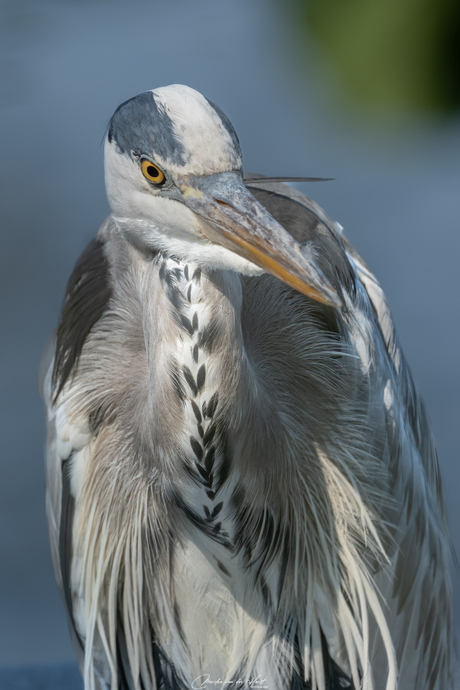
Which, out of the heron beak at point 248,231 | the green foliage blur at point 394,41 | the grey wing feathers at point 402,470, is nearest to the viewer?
the heron beak at point 248,231

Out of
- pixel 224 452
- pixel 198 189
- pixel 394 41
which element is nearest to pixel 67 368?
pixel 224 452

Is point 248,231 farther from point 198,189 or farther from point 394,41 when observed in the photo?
point 394,41

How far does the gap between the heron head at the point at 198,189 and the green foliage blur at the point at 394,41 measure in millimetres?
703

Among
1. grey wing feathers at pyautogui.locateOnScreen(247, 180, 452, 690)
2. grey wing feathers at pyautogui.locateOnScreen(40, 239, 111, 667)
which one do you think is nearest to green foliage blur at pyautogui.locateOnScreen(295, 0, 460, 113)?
grey wing feathers at pyautogui.locateOnScreen(247, 180, 452, 690)

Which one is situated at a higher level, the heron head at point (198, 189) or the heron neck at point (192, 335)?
the heron head at point (198, 189)

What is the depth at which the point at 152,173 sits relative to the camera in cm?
61

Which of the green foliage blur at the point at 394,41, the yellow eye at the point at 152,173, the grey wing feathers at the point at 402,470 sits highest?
the green foliage blur at the point at 394,41

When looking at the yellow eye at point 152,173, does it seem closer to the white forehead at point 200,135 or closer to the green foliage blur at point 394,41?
the white forehead at point 200,135

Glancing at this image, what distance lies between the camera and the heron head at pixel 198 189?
57 cm

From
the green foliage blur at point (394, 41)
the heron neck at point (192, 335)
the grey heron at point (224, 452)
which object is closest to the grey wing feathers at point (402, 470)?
the grey heron at point (224, 452)

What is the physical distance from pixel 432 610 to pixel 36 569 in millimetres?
→ 1353

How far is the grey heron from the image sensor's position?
0.63 meters

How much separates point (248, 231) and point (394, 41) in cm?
141

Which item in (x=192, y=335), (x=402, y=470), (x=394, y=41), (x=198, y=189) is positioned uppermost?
(x=394, y=41)
